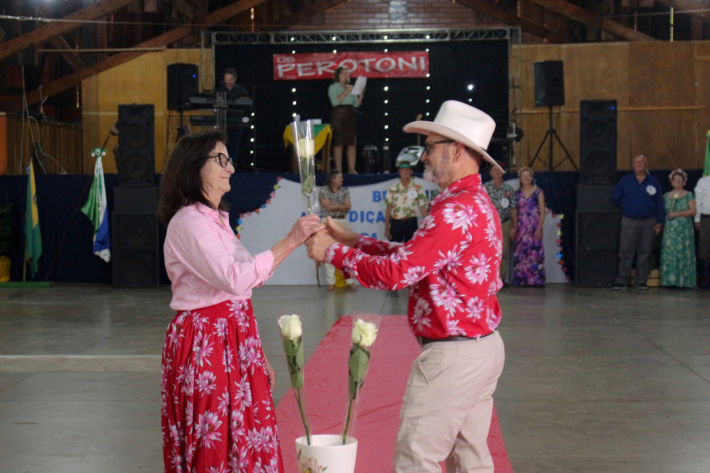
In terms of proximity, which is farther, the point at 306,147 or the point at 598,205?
the point at 598,205

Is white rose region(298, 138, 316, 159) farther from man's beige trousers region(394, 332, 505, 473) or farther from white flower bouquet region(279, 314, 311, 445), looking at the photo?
man's beige trousers region(394, 332, 505, 473)

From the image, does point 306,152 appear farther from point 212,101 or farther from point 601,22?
point 601,22

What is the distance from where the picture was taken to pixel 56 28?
12.9 metres

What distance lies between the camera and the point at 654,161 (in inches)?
552

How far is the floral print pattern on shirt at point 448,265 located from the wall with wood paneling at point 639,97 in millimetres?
12033

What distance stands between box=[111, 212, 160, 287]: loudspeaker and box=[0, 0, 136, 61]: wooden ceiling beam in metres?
4.15

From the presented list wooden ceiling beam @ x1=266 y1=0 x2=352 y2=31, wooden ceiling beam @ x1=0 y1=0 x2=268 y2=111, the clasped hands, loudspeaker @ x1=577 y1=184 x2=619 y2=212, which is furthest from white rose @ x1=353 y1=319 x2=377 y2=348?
wooden ceiling beam @ x1=266 y1=0 x2=352 y2=31

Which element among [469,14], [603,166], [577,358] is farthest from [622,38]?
[577,358]

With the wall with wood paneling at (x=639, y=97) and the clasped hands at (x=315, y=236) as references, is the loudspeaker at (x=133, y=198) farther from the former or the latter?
the clasped hands at (x=315, y=236)

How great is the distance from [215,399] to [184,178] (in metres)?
0.64

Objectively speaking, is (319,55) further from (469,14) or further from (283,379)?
(283,379)

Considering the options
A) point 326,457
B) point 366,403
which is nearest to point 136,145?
point 366,403

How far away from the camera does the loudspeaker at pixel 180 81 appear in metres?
11.6

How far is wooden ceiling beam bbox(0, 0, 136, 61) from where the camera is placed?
12388 millimetres
